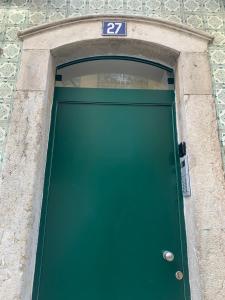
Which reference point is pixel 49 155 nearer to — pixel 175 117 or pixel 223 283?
pixel 175 117

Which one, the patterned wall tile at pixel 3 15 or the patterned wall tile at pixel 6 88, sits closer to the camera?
the patterned wall tile at pixel 6 88

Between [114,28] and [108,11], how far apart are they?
244 mm

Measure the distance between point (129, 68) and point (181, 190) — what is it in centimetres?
148

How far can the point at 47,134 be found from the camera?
2.64 meters

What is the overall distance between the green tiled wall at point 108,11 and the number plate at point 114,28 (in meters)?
0.16

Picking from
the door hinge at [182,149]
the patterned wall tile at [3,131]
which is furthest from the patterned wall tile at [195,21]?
the patterned wall tile at [3,131]

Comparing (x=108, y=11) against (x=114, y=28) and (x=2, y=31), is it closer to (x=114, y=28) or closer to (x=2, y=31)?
(x=114, y=28)

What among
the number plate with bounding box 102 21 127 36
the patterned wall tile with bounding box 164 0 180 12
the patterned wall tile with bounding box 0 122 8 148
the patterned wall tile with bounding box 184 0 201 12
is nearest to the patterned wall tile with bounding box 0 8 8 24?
the number plate with bounding box 102 21 127 36

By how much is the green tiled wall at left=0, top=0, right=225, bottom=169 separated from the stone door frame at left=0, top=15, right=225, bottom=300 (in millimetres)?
122

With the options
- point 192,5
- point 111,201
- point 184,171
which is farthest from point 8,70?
point 192,5

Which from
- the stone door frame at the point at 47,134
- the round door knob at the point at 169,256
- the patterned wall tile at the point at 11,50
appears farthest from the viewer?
the patterned wall tile at the point at 11,50

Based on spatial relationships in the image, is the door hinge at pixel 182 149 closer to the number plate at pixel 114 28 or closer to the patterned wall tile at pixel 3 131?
the number plate at pixel 114 28

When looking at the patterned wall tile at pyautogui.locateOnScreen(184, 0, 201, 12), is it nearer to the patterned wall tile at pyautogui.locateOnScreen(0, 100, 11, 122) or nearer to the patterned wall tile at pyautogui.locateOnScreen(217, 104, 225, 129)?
the patterned wall tile at pyautogui.locateOnScreen(217, 104, 225, 129)

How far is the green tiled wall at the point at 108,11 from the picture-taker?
271cm
